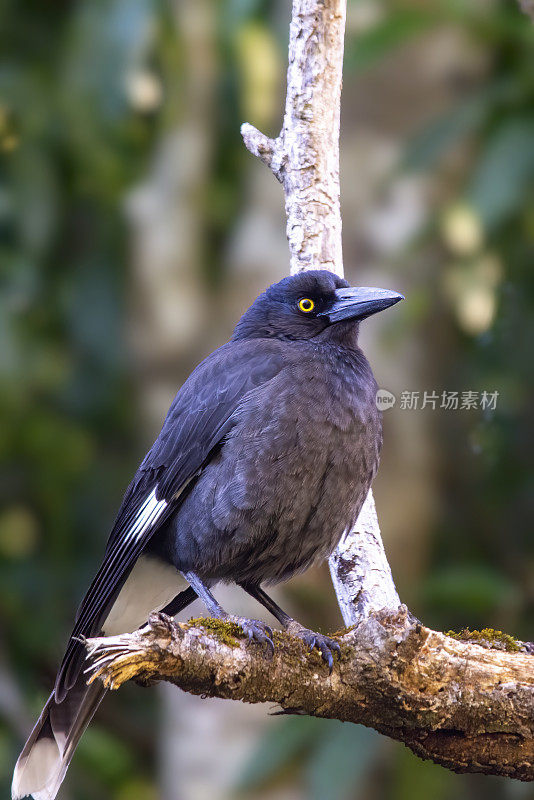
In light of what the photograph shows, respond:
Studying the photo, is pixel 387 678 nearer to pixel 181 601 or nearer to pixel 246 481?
pixel 246 481

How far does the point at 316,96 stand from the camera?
320 centimetres

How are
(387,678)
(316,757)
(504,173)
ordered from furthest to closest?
(504,173)
(316,757)
(387,678)

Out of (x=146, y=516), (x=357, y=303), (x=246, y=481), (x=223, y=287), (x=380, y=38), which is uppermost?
(x=380, y=38)

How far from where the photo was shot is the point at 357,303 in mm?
3137

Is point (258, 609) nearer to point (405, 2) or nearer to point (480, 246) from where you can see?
point (480, 246)

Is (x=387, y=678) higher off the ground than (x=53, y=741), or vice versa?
(x=387, y=678)

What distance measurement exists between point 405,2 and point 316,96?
7.05 feet

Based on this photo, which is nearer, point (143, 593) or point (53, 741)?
point (53, 741)

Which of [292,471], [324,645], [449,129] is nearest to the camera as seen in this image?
[324,645]

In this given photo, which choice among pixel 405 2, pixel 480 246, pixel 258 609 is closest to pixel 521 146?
pixel 480 246

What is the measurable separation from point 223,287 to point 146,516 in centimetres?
228

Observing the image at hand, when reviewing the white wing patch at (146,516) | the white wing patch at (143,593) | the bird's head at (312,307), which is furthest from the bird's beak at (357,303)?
the white wing patch at (143,593)

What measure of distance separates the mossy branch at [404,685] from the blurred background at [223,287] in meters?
1.72

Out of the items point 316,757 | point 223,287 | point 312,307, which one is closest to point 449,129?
point 223,287
